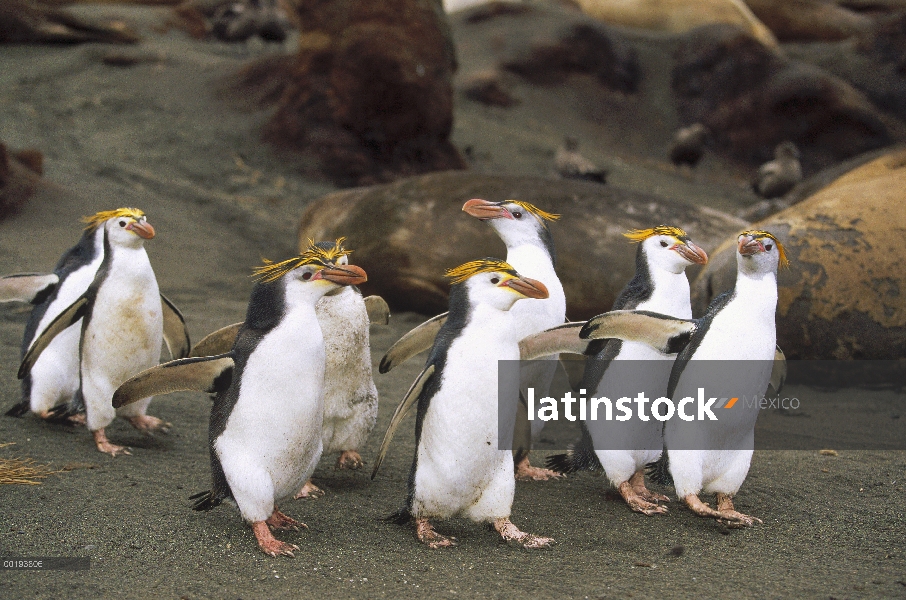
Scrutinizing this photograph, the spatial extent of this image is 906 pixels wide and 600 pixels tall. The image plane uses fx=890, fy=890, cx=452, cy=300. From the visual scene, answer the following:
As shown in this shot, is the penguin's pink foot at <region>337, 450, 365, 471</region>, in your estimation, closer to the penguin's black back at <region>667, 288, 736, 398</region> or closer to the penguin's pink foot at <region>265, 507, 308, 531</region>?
the penguin's pink foot at <region>265, 507, 308, 531</region>

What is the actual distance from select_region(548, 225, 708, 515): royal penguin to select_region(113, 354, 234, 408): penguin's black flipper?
1545mm

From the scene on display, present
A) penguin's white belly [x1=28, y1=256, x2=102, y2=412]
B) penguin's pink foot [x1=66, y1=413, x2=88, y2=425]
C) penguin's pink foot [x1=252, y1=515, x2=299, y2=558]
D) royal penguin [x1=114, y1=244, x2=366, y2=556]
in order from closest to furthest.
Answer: penguin's pink foot [x1=252, y1=515, x2=299, y2=558] → royal penguin [x1=114, y1=244, x2=366, y2=556] → penguin's white belly [x1=28, y1=256, x2=102, y2=412] → penguin's pink foot [x1=66, y1=413, x2=88, y2=425]

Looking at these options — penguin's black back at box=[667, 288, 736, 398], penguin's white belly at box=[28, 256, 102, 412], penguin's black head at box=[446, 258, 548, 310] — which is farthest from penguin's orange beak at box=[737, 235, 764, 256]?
penguin's white belly at box=[28, 256, 102, 412]

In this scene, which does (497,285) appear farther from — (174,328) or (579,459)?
(174,328)

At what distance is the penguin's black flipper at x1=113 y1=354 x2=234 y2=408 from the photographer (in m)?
3.21

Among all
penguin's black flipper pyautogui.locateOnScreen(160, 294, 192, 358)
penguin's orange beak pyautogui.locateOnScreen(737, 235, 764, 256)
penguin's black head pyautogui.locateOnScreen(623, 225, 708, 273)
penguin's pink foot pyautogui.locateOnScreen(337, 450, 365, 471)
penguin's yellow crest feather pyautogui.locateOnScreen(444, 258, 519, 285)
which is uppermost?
penguin's orange beak pyautogui.locateOnScreen(737, 235, 764, 256)

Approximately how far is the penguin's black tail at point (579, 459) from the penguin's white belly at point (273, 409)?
128 cm

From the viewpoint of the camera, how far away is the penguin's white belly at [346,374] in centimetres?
391

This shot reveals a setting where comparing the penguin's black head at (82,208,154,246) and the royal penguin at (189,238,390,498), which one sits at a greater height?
the penguin's black head at (82,208,154,246)

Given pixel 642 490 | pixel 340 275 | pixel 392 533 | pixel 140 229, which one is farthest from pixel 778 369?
pixel 140 229

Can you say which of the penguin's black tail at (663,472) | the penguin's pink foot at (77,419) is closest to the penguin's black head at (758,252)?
the penguin's black tail at (663,472)

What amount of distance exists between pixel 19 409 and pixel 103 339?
68 cm

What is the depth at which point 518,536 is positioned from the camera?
10.5 feet

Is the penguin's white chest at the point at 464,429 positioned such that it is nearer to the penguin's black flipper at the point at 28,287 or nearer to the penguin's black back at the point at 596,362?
the penguin's black back at the point at 596,362
